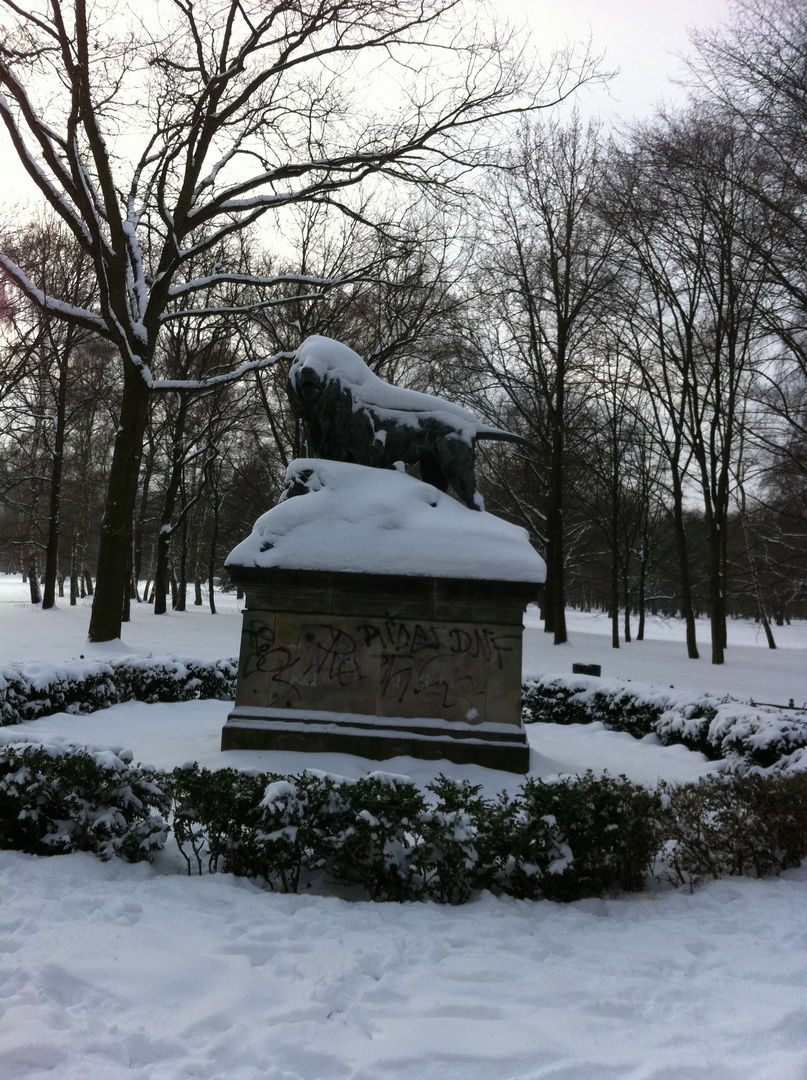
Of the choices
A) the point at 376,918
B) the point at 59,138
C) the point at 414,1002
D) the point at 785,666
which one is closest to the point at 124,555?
the point at 59,138

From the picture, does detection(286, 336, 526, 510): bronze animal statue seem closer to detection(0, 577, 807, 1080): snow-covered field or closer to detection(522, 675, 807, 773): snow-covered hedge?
detection(522, 675, 807, 773): snow-covered hedge

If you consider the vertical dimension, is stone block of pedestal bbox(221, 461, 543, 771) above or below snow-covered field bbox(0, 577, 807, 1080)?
above

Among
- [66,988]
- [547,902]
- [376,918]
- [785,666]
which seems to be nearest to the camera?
[66,988]

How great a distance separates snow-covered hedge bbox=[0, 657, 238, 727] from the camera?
8930 millimetres

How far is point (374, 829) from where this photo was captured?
4504 millimetres

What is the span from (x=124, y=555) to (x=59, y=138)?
7.00 m

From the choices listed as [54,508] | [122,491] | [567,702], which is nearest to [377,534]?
[567,702]

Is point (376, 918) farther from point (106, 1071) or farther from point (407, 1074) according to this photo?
point (106, 1071)

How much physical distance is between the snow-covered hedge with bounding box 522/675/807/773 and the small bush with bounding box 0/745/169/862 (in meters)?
4.53

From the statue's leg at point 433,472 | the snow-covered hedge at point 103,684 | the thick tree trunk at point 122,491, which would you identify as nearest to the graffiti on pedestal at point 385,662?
the statue's leg at point 433,472

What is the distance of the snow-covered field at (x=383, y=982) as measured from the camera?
2.67m

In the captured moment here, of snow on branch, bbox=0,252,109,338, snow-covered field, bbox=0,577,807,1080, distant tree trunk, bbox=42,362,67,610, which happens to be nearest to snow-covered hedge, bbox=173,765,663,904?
snow-covered field, bbox=0,577,807,1080

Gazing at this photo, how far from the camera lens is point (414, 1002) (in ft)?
10.2

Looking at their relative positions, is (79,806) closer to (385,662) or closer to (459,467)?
(385,662)
